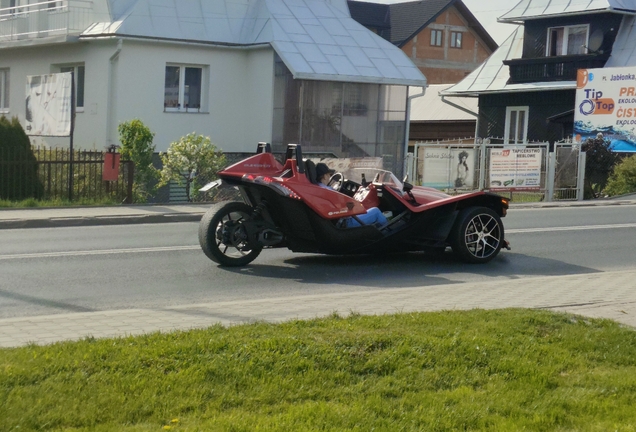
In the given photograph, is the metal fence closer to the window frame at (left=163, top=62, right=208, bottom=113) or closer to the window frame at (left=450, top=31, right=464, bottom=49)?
the window frame at (left=163, top=62, right=208, bottom=113)

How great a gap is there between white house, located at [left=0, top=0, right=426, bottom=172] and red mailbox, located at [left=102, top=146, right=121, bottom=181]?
302 inches

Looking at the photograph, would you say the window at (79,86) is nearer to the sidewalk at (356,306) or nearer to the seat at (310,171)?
the seat at (310,171)

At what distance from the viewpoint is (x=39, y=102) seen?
2244cm

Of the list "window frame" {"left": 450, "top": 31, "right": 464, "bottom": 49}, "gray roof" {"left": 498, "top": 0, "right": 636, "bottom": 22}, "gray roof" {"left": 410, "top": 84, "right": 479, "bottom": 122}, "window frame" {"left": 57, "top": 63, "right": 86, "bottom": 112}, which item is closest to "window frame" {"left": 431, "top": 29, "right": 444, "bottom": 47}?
"window frame" {"left": 450, "top": 31, "right": 464, "bottom": 49}

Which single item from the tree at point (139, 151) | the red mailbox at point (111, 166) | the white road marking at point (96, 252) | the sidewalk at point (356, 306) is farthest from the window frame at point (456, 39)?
the sidewalk at point (356, 306)

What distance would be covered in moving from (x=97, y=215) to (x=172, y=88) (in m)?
12.1

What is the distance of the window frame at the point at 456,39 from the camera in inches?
2534

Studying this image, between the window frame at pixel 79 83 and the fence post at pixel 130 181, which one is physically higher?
the window frame at pixel 79 83

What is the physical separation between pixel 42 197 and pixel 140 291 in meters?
11.6

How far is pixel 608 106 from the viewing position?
33.2 meters

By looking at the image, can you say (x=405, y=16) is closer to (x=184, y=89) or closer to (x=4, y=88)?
(x=4, y=88)

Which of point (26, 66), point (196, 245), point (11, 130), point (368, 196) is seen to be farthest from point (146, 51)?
point (368, 196)

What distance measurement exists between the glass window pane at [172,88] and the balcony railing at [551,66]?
15502 millimetres

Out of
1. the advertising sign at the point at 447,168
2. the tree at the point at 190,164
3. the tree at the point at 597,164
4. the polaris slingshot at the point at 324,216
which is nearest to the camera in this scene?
the polaris slingshot at the point at 324,216
